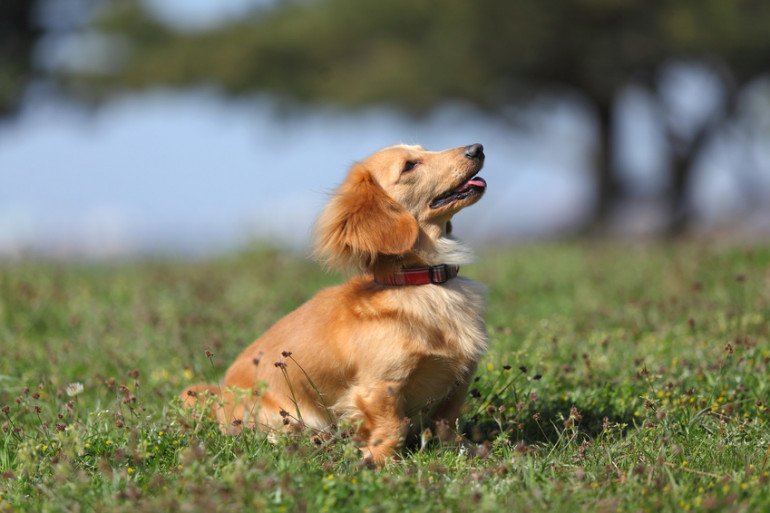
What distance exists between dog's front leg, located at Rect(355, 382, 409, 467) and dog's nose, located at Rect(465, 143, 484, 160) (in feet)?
3.91

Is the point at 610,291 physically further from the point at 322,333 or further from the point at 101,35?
the point at 101,35

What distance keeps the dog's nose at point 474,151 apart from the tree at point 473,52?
41.4 feet

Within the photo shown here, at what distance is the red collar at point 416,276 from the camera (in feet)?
12.0

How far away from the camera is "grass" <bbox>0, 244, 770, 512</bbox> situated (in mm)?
2795

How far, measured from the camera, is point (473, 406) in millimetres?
4000

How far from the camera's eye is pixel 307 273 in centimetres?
845

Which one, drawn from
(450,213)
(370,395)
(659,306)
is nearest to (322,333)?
(370,395)

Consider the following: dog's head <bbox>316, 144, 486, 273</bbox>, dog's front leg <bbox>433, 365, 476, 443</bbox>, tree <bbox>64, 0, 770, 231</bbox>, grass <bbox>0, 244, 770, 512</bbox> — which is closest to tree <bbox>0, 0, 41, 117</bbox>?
tree <bbox>64, 0, 770, 231</bbox>

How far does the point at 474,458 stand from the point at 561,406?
3.23 feet

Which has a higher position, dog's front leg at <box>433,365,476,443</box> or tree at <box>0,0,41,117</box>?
tree at <box>0,0,41,117</box>

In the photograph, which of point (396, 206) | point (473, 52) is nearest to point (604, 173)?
point (473, 52)

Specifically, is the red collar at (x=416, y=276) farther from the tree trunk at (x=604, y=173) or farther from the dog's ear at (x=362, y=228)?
the tree trunk at (x=604, y=173)

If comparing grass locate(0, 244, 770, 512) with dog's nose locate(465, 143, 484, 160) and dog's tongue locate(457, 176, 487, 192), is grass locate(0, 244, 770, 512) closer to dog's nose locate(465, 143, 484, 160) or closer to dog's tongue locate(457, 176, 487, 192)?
dog's tongue locate(457, 176, 487, 192)

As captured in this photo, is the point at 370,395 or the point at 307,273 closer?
the point at 370,395
